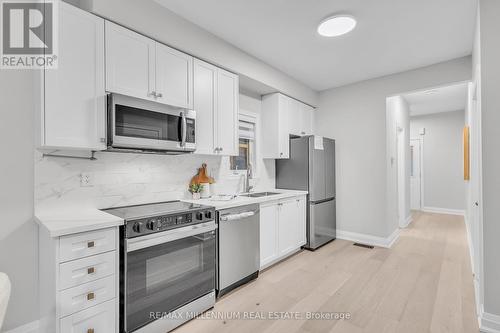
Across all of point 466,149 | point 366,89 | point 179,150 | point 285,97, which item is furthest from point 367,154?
point 179,150

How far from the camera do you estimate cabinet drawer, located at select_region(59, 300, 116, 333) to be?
152 cm

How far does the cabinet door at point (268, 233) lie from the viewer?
3070mm

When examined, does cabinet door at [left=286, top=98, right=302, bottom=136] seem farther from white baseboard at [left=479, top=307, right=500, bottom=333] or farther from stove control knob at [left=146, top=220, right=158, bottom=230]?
white baseboard at [left=479, top=307, right=500, bottom=333]

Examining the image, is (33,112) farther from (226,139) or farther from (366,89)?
(366,89)

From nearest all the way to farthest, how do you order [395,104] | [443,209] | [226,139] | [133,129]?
[133,129]
[226,139]
[395,104]
[443,209]

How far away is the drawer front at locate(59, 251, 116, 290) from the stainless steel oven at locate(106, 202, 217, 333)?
9 cm

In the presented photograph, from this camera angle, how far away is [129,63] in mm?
2107

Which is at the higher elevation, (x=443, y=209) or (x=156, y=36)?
(x=156, y=36)

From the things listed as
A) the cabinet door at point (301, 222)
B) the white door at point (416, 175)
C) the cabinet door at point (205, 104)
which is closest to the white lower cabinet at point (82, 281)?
the cabinet door at point (205, 104)

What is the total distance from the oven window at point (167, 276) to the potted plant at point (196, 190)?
2.07 ft

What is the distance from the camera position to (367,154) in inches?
167

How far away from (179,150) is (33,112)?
1.13 m

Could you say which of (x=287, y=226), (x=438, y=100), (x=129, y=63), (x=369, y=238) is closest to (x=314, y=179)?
(x=287, y=226)

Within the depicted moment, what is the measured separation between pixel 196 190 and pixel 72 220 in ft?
4.25
